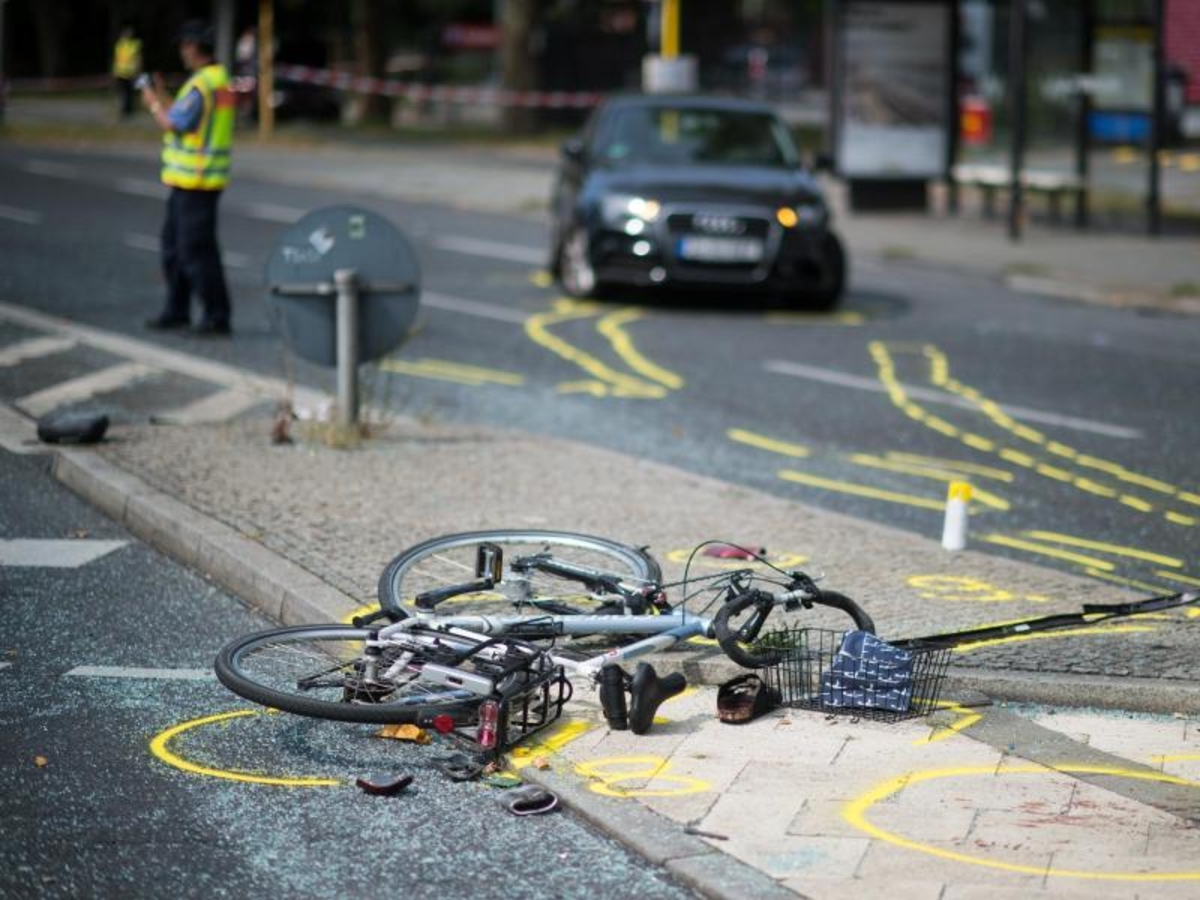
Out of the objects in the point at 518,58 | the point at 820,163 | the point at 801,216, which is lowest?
the point at 801,216

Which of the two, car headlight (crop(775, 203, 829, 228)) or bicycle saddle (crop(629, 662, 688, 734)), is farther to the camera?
car headlight (crop(775, 203, 829, 228))

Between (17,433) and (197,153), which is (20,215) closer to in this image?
(197,153)

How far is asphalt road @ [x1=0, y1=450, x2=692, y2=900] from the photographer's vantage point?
5238 mm

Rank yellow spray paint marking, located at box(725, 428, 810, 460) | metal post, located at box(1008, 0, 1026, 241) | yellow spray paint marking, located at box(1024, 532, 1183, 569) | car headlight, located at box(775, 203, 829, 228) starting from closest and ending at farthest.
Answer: yellow spray paint marking, located at box(1024, 532, 1183, 569), yellow spray paint marking, located at box(725, 428, 810, 460), car headlight, located at box(775, 203, 829, 228), metal post, located at box(1008, 0, 1026, 241)

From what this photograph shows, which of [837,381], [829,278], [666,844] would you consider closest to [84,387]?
[837,381]

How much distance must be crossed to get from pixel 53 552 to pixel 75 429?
1.86 meters

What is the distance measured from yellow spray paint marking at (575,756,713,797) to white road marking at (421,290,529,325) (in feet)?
33.9

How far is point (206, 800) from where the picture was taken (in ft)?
19.0

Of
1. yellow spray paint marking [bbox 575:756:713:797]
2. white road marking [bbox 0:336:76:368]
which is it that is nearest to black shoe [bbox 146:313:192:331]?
white road marking [bbox 0:336:76:368]

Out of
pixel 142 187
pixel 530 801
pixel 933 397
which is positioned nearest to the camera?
pixel 530 801

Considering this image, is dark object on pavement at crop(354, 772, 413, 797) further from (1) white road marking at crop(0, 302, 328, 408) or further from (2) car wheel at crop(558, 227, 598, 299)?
(2) car wheel at crop(558, 227, 598, 299)

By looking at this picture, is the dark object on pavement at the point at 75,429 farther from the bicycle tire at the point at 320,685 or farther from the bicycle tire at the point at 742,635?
the bicycle tire at the point at 742,635

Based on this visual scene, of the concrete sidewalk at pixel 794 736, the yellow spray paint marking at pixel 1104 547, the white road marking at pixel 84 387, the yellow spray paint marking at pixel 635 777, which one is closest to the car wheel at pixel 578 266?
the white road marking at pixel 84 387

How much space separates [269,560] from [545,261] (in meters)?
12.7
